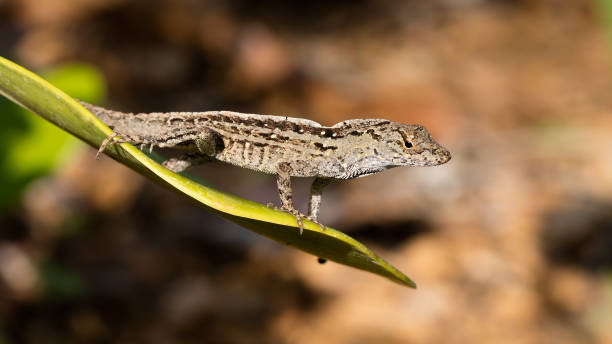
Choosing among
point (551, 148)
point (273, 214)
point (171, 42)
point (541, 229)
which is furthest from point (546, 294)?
point (171, 42)

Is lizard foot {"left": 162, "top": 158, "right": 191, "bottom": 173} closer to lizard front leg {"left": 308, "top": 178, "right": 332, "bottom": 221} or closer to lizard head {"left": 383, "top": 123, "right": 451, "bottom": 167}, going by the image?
lizard front leg {"left": 308, "top": 178, "right": 332, "bottom": 221}

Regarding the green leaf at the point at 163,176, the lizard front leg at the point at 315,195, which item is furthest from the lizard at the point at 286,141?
the green leaf at the point at 163,176

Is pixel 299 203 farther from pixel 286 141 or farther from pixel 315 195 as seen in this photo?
pixel 286 141

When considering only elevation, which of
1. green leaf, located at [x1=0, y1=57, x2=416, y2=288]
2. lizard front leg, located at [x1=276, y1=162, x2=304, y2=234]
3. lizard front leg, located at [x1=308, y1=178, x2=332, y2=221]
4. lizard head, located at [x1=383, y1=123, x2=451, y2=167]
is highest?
lizard head, located at [x1=383, y1=123, x2=451, y2=167]

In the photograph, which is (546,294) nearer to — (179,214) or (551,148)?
(551,148)

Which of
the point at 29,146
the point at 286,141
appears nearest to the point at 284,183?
the point at 286,141

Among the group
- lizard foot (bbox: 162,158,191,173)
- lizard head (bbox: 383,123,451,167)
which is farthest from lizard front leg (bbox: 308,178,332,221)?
lizard foot (bbox: 162,158,191,173)
